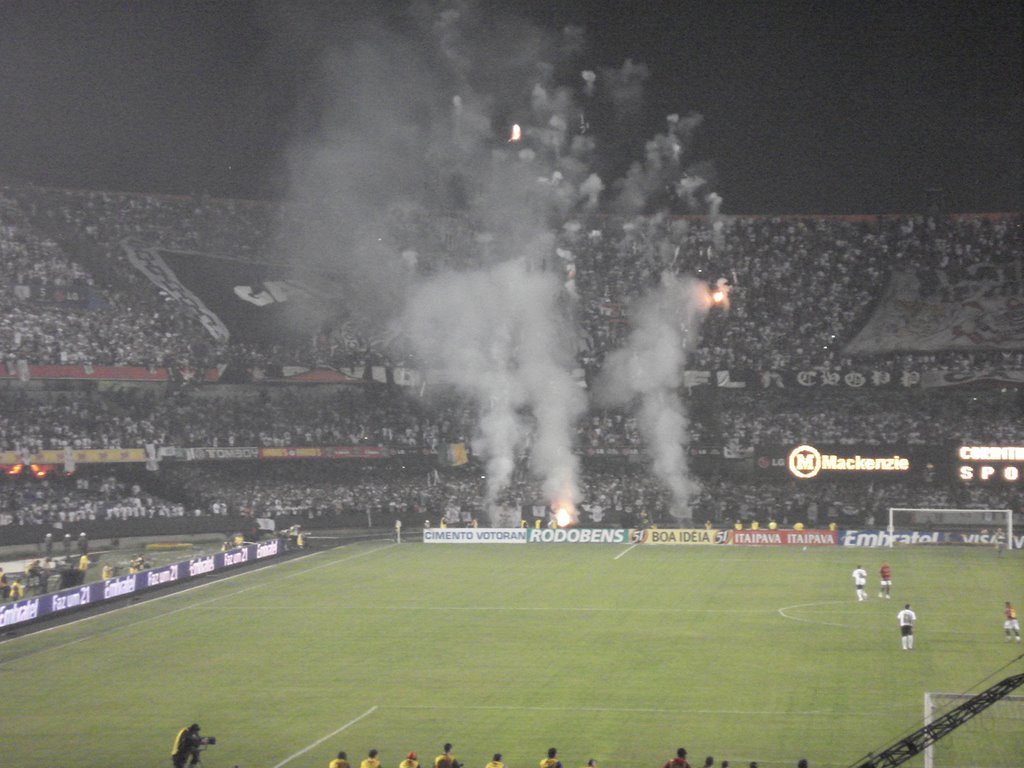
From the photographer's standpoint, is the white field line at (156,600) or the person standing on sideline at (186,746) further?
the white field line at (156,600)

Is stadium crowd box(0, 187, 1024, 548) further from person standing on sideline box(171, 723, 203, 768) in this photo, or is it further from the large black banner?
person standing on sideline box(171, 723, 203, 768)

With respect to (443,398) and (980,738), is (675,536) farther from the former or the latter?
(980,738)

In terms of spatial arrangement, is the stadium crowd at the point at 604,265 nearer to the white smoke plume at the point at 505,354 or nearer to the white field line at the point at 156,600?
the white smoke plume at the point at 505,354

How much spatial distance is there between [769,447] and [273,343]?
28.5m

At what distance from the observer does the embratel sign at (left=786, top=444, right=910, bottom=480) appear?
62938 mm

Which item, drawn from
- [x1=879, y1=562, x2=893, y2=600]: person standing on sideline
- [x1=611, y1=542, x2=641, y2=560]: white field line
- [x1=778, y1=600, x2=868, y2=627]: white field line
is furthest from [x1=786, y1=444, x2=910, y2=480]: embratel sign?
[x1=778, y1=600, x2=868, y2=627]: white field line

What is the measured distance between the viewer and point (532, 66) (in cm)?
7344

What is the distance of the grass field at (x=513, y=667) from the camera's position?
24.0 m

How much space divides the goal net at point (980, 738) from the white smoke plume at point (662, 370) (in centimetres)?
4272

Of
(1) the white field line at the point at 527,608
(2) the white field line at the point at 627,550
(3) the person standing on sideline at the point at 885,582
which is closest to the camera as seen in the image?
(1) the white field line at the point at 527,608

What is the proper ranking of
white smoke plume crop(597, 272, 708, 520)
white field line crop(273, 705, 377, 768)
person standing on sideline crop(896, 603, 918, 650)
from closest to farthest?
1. white field line crop(273, 705, 377, 768)
2. person standing on sideline crop(896, 603, 918, 650)
3. white smoke plume crop(597, 272, 708, 520)

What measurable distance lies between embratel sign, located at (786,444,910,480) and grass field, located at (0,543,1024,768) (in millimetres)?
13341

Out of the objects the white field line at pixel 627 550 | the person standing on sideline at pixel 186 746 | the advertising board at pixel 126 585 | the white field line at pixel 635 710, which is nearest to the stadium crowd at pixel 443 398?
the white field line at pixel 627 550

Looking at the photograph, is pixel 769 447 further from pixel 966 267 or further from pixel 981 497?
pixel 966 267
